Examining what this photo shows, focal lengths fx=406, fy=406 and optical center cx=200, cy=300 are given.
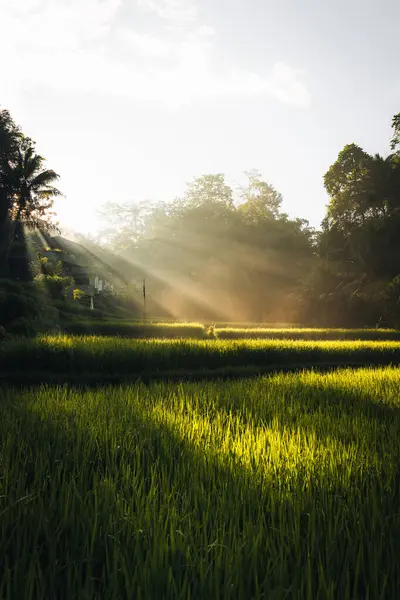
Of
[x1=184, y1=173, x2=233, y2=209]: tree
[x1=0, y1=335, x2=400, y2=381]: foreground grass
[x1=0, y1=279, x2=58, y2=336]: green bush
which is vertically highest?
[x1=184, y1=173, x2=233, y2=209]: tree

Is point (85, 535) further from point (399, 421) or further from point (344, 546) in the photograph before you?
point (399, 421)

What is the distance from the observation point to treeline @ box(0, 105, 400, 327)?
24484 millimetres

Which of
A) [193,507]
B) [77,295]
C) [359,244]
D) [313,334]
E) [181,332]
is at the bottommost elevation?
[313,334]

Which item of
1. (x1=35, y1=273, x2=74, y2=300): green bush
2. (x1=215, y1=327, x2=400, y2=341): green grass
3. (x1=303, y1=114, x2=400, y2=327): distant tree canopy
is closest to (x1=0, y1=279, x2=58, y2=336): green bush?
(x1=215, y1=327, x2=400, y2=341): green grass

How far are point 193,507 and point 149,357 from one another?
6.38m

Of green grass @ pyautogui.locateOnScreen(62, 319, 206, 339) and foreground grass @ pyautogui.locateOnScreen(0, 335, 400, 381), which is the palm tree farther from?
foreground grass @ pyautogui.locateOnScreen(0, 335, 400, 381)

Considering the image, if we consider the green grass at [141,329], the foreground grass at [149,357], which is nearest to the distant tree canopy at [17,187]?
the green grass at [141,329]

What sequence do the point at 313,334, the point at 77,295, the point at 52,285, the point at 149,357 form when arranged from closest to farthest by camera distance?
the point at 149,357
the point at 313,334
the point at 52,285
the point at 77,295

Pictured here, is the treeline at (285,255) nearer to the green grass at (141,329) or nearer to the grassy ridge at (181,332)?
the grassy ridge at (181,332)

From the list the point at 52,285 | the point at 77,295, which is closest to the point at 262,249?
the point at 77,295

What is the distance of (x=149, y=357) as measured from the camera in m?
8.27

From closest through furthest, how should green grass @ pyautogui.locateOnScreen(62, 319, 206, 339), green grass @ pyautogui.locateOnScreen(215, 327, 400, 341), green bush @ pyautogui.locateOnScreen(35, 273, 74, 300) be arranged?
green grass @ pyautogui.locateOnScreen(62, 319, 206, 339)
green grass @ pyautogui.locateOnScreen(215, 327, 400, 341)
green bush @ pyautogui.locateOnScreen(35, 273, 74, 300)

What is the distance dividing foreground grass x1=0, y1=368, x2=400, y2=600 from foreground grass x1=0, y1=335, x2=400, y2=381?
12.4 feet

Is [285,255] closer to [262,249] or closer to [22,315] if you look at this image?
[262,249]
